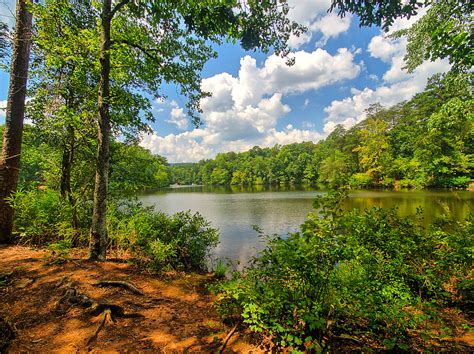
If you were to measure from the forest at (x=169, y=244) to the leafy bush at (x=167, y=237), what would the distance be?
0.04 meters

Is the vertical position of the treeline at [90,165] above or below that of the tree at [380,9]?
below

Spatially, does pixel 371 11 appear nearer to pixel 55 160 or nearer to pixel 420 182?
pixel 55 160

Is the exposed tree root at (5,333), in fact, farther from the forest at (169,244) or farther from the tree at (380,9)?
the tree at (380,9)

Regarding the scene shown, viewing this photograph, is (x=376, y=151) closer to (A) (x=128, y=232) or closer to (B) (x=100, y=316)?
(A) (x=128, y=232)

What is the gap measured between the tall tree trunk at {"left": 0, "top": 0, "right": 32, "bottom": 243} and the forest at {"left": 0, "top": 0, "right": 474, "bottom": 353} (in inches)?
1.2

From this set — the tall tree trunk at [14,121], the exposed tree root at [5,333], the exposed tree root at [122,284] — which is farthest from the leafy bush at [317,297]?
the tall tree trunk at [14,121]

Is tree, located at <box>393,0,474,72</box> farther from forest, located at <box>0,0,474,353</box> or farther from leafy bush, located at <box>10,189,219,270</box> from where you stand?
leafy bush, located at <box>10,189,219,270</box>

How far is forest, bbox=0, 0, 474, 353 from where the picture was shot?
2.35 meters

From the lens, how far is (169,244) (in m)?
5.66

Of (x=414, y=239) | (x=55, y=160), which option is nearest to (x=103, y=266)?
(x=55, y=160)

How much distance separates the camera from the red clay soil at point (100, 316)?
2.31 metres

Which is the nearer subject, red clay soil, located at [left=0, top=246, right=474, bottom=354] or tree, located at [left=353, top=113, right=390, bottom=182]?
red clay soil, located at [left=0, top=246, right=474, bottom=354]

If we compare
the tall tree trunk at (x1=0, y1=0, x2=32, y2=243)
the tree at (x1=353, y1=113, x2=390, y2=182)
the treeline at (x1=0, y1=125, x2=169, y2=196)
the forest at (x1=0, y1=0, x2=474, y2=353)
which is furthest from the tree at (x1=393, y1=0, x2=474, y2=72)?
the tree at (x1=353, y1=113, x2=390, y2=182)

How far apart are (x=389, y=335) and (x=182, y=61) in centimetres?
633
